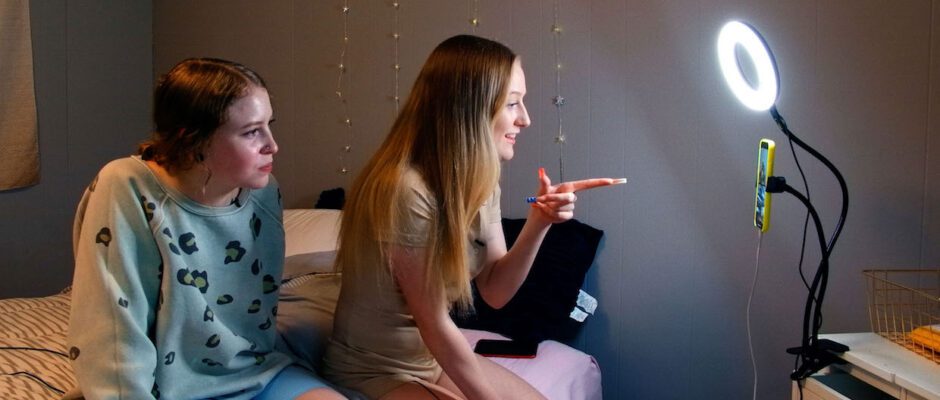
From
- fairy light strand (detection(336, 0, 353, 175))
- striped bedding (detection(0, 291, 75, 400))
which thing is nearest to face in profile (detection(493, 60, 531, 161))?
striped bedding (detection(0, 291, 75, 400))

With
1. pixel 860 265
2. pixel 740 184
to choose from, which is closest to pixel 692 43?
A: pixel 740 184

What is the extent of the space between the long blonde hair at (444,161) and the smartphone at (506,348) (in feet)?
1.82

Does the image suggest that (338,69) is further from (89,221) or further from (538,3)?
(89,221)

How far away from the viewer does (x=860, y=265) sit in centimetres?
190

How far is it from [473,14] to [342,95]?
628mm

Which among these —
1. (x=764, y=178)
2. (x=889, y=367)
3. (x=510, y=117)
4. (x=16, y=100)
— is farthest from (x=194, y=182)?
(x=16, y=100)

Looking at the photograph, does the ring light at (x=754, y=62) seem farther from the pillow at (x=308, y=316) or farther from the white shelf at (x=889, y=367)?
the pillow at (x=308, y=316)

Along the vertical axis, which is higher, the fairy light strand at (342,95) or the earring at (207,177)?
the fairy light strand at (342,95)

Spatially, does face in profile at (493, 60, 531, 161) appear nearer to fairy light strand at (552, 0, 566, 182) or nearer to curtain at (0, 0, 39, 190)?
fairy light strand at (552, 0, 566, 182)

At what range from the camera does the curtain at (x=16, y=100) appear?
2756mm

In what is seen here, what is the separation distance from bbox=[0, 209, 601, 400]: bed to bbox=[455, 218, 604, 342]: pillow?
0.05 m

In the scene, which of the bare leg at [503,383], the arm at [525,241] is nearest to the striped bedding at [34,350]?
the bare leg at [503,383]

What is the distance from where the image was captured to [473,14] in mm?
2402

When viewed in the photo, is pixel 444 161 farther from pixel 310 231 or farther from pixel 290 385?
pixel 310 231
